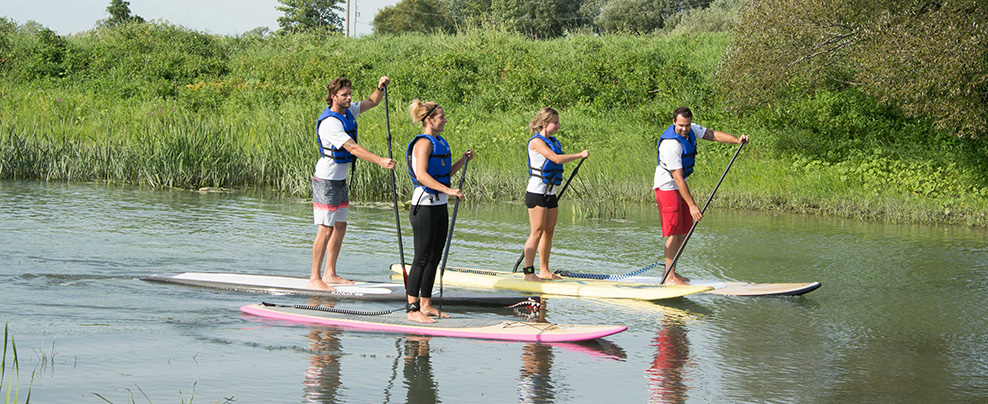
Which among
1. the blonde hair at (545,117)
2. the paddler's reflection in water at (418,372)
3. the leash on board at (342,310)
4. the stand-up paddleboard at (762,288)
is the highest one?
the blonde hair at (545,117)

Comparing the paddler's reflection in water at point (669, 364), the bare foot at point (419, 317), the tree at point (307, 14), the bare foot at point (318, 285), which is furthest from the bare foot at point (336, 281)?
the tree at point (307, 14)

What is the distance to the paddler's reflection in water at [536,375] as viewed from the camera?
489 cm

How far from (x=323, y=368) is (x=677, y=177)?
3801 millimetres

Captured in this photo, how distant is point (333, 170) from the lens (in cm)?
741

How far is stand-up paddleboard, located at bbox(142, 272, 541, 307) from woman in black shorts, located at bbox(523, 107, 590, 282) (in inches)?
27.0

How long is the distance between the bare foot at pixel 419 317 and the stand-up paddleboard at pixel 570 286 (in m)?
1.80

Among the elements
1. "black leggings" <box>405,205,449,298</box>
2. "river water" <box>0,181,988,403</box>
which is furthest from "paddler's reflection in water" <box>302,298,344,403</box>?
"black leggings" <box>405,205,449,298</box>

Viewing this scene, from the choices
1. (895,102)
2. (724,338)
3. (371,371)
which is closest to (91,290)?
(371,371)

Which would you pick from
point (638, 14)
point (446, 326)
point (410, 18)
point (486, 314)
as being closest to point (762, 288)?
point (486, 314)

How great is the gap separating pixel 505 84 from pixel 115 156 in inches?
456

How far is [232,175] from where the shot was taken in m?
16.0

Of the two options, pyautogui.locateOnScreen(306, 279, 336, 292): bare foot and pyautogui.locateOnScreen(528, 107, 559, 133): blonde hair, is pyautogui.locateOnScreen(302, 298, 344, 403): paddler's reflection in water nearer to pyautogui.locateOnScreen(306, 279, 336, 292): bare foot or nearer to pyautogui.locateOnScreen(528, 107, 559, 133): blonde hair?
pyautogui.locateOnScreen(306, 279, 336, 292): bare foot

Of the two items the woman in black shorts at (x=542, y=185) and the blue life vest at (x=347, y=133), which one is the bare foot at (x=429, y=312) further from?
the woman in black shorts at (x=542, y=185)

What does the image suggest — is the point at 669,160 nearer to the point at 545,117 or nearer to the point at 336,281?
the point at 545,117
